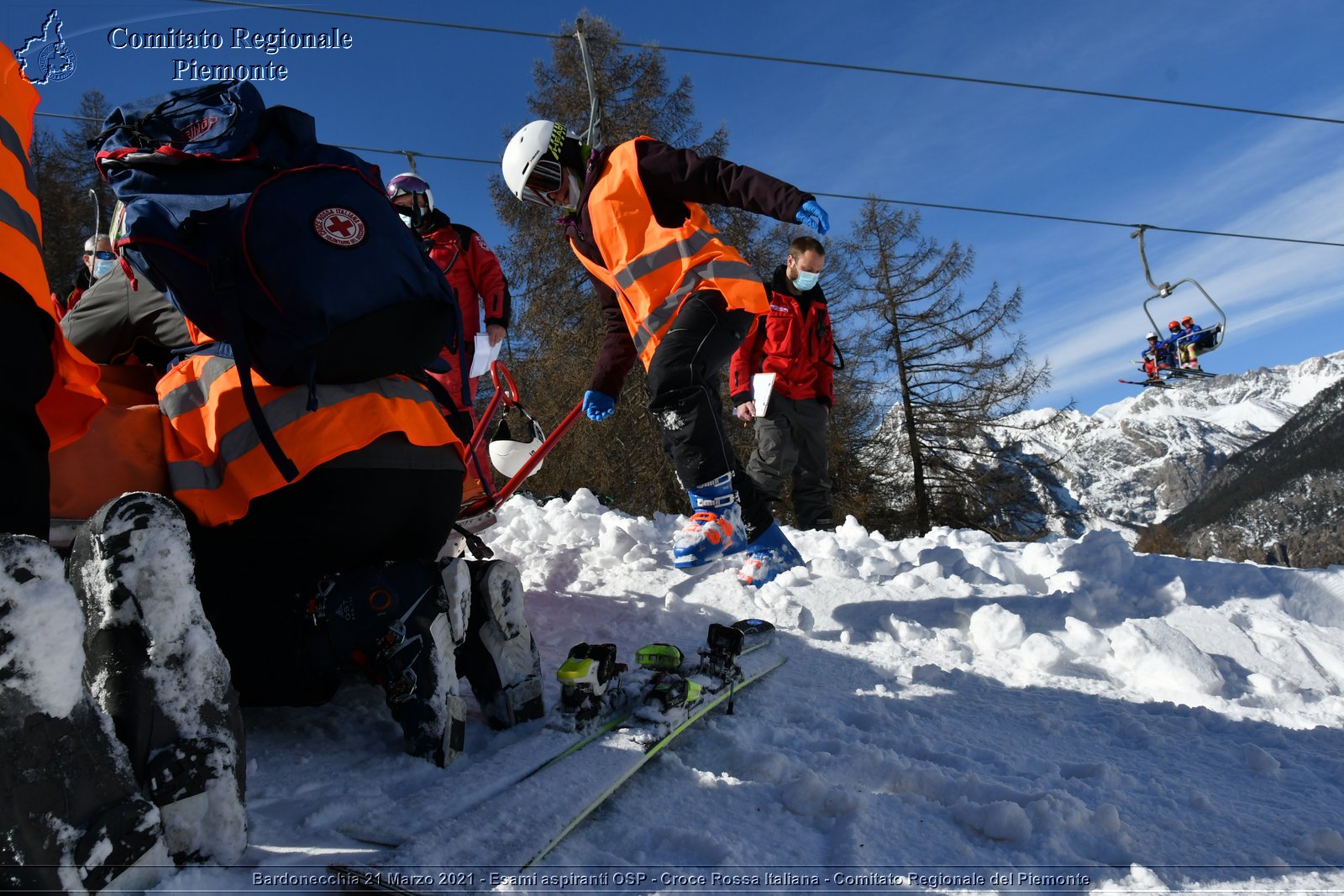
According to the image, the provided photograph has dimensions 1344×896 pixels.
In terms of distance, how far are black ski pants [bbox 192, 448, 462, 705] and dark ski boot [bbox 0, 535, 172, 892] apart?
2.02 feet

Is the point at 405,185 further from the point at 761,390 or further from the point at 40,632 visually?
the point at 40,632

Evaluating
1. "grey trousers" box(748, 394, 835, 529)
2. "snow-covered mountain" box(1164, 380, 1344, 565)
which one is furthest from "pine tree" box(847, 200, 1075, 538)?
"snow-covered mountain" box(1164, 380, 1344, 565)

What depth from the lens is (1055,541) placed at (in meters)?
4.25

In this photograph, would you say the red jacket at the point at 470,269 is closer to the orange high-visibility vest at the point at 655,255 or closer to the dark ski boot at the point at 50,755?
the orange high-visibility vest at the point at 655,255

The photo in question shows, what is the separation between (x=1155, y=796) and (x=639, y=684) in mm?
1205

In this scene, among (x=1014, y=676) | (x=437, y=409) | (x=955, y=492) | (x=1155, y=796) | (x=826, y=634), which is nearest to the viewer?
(x=1155, y=796)

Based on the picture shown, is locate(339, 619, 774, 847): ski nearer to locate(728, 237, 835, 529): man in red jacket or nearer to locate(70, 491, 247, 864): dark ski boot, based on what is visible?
locate(70, 491, 247, 864): dark ski boot

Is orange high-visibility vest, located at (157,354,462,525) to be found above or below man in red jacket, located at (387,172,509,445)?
below

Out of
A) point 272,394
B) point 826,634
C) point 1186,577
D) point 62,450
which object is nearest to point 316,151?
point 272,394

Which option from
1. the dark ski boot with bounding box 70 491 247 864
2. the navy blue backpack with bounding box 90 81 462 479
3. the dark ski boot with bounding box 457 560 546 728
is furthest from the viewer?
the dark ski boot with bounding box 457 560 546 728

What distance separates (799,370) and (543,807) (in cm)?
504

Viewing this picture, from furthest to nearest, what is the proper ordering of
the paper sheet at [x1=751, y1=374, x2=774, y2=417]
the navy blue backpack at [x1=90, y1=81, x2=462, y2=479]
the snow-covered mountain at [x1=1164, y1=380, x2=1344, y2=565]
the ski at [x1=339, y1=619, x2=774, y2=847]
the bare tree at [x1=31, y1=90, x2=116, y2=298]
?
1. the snow-covered mountain at [x1=1164, y1=380, x2=1344, y2=565]
2. the bare tree at [x1=31, y1=90, x2=116, y2=298]
3. the paper sheet at [x1=751, y1=374, x2=774, y2=417]
4. the navy blue backpack at [x1=90, y1=81, x2=462, y2=479]
5. the ski at [x1=339, y1=619, x2=774, y2=847]

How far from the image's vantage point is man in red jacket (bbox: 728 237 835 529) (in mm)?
6086

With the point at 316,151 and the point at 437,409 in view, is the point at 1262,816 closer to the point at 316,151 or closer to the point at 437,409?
the point at 437,409
